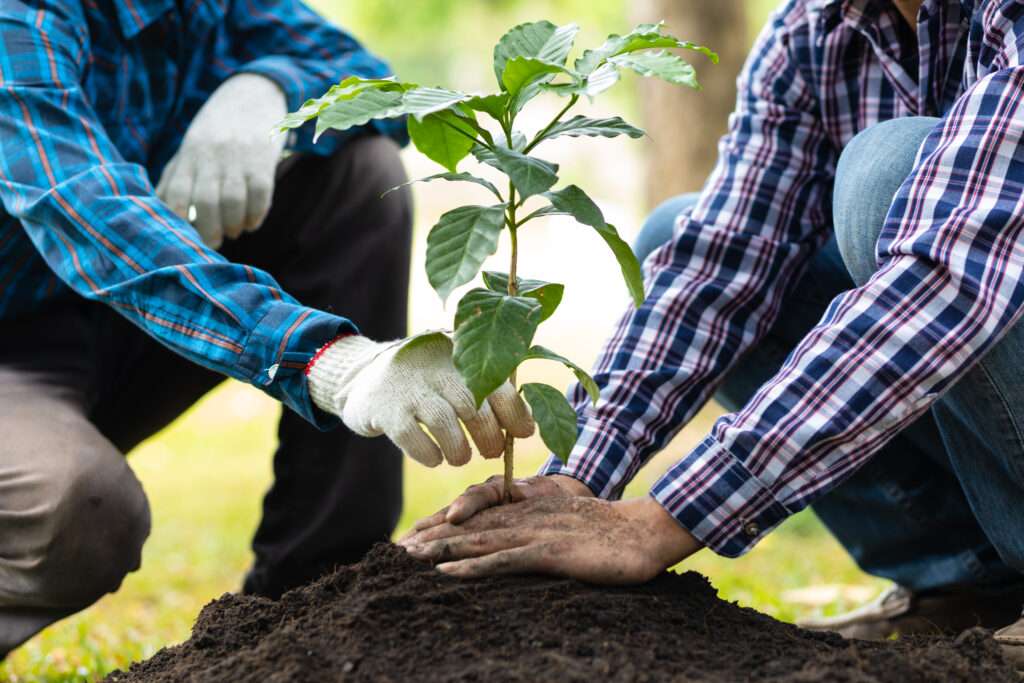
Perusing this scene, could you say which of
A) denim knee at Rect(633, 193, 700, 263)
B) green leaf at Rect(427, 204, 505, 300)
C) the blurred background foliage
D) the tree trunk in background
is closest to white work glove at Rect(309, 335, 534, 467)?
green leaf at Rect(427, 204, 505, 300)

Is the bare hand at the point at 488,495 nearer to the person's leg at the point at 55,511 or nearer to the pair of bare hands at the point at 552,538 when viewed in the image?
the pair of bare hands at the point at 552,538

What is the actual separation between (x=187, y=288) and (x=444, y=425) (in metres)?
0.49

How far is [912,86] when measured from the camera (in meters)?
1.94

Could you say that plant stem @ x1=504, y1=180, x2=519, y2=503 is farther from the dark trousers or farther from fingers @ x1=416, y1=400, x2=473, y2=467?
the dark trousers

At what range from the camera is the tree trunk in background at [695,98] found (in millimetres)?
4695

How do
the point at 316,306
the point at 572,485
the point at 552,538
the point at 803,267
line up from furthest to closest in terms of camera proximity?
the point at 316,306, the point at 803,267, the point at 572,485, the point at 552,538

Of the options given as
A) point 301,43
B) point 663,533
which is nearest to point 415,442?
point 663,533

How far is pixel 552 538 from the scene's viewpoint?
4.83 feet

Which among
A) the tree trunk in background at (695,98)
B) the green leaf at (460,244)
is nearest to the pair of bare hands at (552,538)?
the green leaf at (460,244)

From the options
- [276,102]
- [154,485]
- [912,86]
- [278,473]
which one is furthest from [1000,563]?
[154,485]

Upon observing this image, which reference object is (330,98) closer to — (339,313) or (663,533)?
(663,533)

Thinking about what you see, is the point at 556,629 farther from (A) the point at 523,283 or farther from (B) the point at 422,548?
(A) the point at 523,283

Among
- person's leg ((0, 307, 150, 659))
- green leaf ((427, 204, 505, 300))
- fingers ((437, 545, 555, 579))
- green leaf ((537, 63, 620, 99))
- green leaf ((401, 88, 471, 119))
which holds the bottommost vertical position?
person's leg ((0, 307, 150, 659))

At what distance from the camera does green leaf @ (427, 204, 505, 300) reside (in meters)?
1.29
